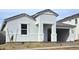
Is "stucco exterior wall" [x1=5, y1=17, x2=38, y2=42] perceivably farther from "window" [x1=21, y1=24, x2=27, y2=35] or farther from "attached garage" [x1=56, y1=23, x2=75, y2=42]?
"attached garage" [x1=56, y1=23, x2=75, y2=42]

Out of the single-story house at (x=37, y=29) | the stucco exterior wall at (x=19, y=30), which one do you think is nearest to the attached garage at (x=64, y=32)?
the single-story house at (x=37, y=29)

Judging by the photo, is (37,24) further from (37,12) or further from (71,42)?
(71,42)

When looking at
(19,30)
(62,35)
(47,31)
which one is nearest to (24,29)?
(19,30)

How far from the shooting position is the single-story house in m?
0.59

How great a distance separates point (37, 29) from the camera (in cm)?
61

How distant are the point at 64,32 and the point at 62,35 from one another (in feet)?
0.09

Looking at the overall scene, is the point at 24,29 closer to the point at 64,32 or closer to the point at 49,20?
the point at 49,20

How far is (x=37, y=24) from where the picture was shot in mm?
587

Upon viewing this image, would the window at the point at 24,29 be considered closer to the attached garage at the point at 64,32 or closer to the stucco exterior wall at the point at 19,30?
the stucco exterior wall at the point at 19,30

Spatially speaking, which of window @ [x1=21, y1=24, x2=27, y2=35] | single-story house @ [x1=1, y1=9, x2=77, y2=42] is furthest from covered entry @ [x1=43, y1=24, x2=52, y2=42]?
window @ [x1=21, y1=24, x2=27, y2=35]

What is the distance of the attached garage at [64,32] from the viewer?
2.00ft

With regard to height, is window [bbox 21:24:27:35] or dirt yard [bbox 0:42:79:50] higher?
window [bbox 21:24:27:35]
